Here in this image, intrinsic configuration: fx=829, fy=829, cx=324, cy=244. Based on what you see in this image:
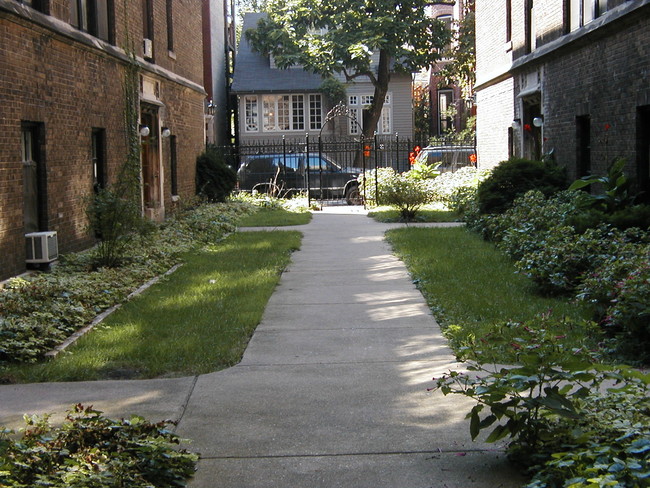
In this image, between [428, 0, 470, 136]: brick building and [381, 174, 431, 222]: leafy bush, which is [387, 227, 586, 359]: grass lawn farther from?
[428, 0, 470, 136]: brick building

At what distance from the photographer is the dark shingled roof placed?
1614 inches

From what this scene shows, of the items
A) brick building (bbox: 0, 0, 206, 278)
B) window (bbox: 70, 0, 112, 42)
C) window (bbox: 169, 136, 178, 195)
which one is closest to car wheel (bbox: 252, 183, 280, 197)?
window (bbox: 169, 136, 178, 195)

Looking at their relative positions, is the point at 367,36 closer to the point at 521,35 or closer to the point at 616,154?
the point at 521,35

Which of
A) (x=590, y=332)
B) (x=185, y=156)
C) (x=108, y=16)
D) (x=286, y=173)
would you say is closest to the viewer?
(x=590, y=332)

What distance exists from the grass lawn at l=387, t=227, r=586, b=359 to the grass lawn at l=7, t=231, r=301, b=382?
2.10 m

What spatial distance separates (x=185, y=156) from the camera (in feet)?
75.6

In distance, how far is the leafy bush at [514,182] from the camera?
16141 mm

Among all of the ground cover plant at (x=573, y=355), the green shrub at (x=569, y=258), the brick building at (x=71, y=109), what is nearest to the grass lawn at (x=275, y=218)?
the brick building at (x=71, y=109)

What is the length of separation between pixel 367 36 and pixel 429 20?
3.07 m

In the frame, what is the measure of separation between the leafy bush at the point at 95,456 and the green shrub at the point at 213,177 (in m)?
19.5

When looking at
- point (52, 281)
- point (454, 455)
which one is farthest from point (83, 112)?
point (454, 455)

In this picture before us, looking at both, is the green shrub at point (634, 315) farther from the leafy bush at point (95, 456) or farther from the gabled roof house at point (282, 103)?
the gabled roof house at point (282, 103)

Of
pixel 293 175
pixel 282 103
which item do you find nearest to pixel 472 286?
pixel 293 175

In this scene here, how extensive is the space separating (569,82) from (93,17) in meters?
9.09
